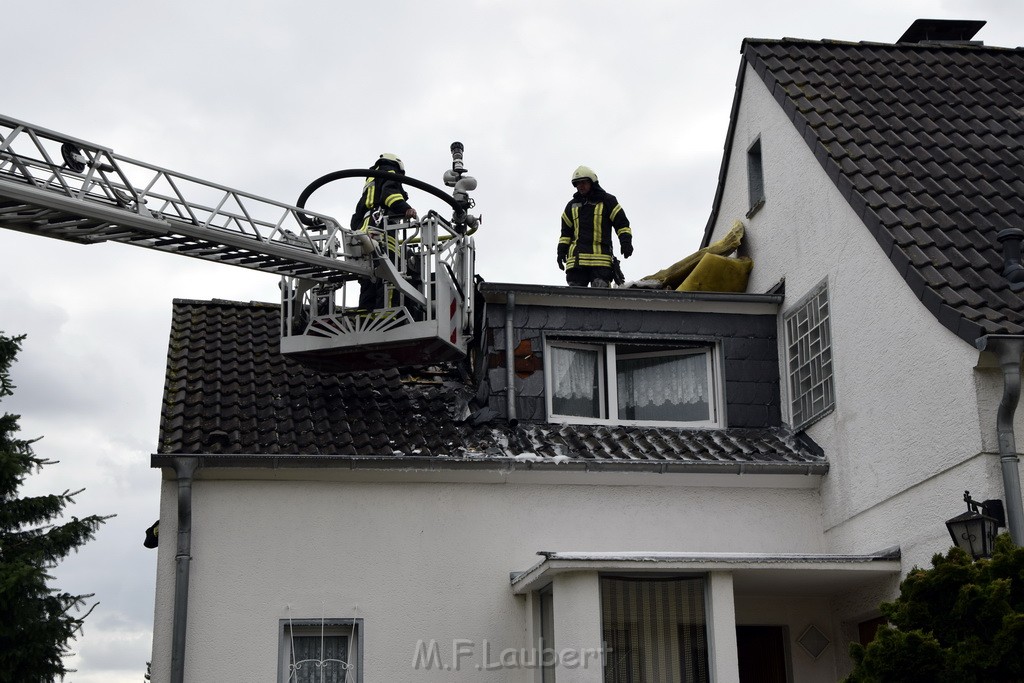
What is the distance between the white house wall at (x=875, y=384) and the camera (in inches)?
393

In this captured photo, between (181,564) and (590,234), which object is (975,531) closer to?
(181,564)

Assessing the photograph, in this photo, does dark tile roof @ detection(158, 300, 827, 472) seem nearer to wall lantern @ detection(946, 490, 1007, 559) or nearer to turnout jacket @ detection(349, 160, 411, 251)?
turnout jacket @ detection(349, 160, 411, 251)

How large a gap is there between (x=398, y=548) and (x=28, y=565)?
8.29 meters

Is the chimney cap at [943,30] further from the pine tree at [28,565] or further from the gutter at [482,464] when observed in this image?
the pine tree at [28,565]

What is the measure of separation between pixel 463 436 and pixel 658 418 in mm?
2235

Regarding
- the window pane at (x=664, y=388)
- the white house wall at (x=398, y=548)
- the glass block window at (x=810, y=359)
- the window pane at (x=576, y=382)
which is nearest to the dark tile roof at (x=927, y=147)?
the glass block window at (x=810, y=359)

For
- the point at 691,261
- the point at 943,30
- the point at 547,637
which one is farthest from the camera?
the point at 943,30

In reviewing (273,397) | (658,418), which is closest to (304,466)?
(273,397)

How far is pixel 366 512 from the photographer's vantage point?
11.6 m

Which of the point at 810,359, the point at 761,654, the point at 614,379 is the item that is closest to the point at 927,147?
the point at 810,359

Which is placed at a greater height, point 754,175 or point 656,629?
point 754,175

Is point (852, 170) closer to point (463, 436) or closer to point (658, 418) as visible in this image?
point (658, 418)

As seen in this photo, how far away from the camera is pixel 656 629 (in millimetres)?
10875

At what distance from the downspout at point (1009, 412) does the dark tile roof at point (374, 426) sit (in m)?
2.74
